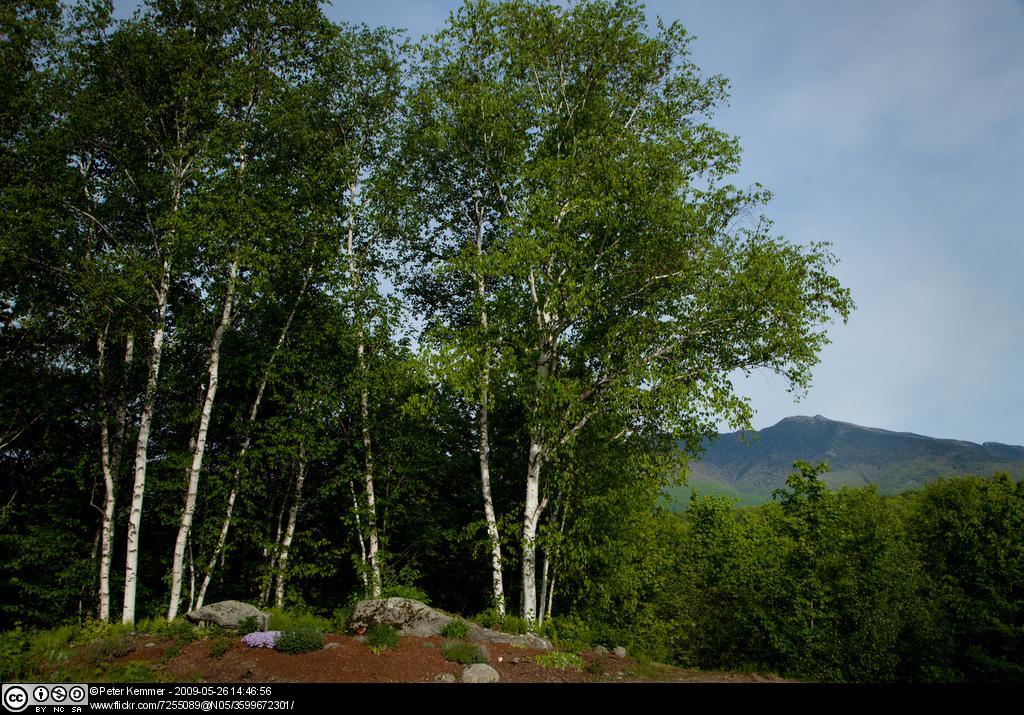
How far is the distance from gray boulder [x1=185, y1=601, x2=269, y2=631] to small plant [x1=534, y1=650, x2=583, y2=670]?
22.6 feet

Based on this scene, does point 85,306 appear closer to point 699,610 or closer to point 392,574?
point 392,574

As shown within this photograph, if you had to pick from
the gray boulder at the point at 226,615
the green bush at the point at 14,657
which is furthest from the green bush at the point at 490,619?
the green bush at the point at 14,657

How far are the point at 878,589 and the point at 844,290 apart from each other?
2661cm

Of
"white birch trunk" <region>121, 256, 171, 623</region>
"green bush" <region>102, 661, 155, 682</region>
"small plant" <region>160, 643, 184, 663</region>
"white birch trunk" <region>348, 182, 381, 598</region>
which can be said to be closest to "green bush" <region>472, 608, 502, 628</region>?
"white birch trunk" <region>348, 182, 381, 598</region>

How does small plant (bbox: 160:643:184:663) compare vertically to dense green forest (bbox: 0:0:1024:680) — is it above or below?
below

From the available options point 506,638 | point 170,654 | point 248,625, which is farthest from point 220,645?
point 506,638

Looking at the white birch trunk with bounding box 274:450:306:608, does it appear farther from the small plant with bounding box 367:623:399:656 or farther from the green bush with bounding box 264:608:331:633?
the small plant with bounding box 367:623:399:656

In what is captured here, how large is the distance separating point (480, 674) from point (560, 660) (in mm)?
2385

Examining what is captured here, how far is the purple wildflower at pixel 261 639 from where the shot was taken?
12.0m

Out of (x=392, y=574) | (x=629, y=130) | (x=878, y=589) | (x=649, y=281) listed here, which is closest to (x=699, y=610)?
(x=878, y=589)

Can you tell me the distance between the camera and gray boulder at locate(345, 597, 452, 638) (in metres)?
13.2

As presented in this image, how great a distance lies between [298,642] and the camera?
11664 millimetres

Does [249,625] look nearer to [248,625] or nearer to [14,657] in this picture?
[248,625]

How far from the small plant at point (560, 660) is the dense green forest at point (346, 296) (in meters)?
2.24
